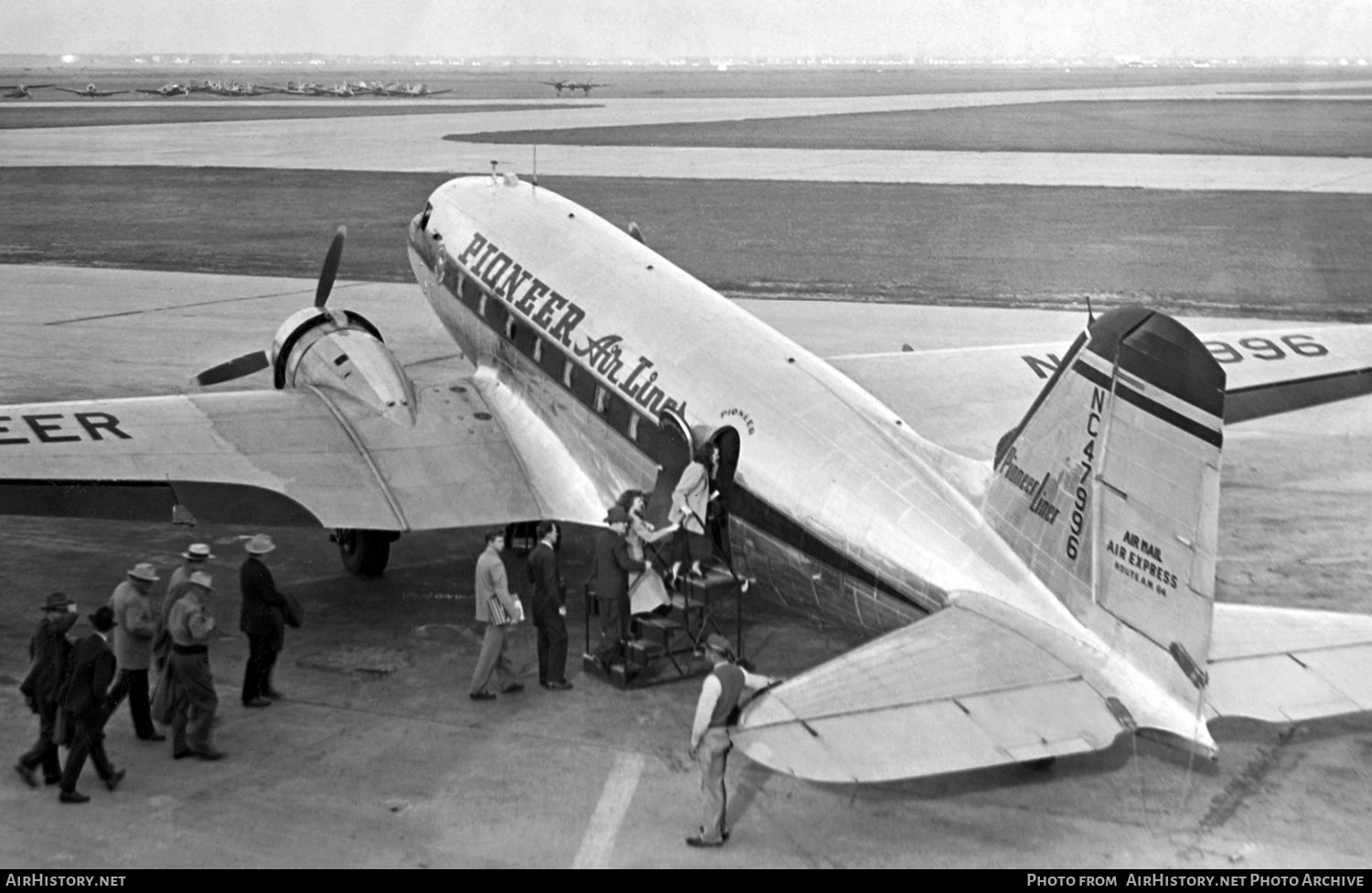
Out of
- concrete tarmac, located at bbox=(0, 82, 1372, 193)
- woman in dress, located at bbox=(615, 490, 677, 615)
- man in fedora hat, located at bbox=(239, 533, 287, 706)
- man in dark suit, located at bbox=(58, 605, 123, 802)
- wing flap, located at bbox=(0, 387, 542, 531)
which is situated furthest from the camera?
concrete tarmac, located at bbox=(0, 82, 1372, 193)

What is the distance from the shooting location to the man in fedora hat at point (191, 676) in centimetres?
1236

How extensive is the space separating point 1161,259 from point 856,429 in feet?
95.5

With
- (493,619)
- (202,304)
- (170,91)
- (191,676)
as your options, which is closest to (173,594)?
(191,676)

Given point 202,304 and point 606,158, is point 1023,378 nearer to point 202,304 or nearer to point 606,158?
point 202,304

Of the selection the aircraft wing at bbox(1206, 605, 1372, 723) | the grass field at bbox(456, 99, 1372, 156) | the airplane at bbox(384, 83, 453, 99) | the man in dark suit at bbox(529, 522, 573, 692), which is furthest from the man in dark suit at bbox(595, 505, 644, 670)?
the airplane at bbox(384, 83, 453, 99)

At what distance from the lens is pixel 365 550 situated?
1747cm

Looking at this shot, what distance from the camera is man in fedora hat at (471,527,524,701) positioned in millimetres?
13664

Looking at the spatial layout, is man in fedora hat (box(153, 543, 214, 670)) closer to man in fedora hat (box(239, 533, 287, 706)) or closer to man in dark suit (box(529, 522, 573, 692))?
man in fedora hat (box(239, 533, 287, 706))

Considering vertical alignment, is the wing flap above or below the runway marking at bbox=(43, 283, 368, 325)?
above

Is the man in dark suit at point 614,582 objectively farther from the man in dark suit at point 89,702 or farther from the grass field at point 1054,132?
the grass field at point 1054,132

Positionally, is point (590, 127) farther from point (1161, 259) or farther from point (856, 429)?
point (856, 429)

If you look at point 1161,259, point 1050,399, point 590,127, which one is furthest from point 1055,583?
point 590,127

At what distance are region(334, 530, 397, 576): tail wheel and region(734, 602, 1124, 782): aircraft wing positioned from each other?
824 centimetres

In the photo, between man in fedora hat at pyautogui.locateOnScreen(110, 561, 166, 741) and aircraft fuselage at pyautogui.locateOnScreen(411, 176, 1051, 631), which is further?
aircraft fuselage at pyautogui.locateOnScreen(411, 176, 1051, 631)
